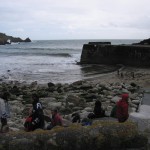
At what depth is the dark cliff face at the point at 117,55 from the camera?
3369 cm

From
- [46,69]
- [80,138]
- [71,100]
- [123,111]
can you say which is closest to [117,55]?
[46,69]

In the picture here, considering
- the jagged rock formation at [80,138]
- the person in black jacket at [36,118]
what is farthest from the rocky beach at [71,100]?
the jagged rock formation at [80,138]

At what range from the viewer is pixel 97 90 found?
18625mm

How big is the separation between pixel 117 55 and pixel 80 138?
1203 inches

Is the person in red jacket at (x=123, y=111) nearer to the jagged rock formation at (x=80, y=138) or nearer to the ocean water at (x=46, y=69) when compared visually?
the jagged rock formation at (x=80, y=138)

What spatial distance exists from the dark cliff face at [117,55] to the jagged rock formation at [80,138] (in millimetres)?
27304

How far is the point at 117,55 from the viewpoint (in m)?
36.4

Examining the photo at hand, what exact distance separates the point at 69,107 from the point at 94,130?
7.95m

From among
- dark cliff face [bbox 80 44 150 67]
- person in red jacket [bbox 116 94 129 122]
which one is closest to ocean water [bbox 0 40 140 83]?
dark cliff face [bbox 80 44 150 67]

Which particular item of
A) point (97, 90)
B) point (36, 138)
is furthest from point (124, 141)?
point (97, 90)

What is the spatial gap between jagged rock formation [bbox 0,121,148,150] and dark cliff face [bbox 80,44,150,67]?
27.3m

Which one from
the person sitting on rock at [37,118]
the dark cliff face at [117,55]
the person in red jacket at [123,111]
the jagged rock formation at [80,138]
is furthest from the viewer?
the dark cliff face at [117,55]

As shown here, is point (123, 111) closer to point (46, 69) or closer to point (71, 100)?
point (71, 100)

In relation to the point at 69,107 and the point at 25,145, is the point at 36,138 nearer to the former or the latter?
the point at 25,145
